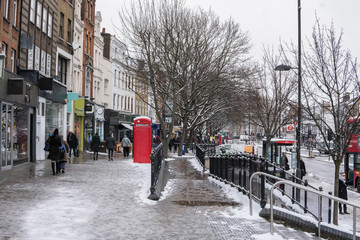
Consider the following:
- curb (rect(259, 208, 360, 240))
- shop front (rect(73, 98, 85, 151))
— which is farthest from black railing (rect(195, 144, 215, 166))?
curb (rect(259, 208, 360, 240))

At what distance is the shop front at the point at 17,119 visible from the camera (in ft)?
63.0

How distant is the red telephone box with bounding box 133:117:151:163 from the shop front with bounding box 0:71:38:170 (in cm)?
526

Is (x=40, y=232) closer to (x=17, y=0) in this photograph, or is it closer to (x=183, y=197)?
(x=183, y=197)

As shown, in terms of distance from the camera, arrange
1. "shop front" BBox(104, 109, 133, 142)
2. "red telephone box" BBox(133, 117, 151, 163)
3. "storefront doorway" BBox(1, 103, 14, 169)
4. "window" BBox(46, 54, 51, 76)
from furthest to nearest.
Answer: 1. "shop front" BBox(104, 109, 133, 142)
2. "window" BBox(46, 54, 51, 76)
3. "red telephone box" BBox(133, 117, 151, 163)
4. "storefront doorway" BBox(1, 103, 14, 169)

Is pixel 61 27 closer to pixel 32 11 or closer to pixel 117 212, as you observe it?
pixel 32 11

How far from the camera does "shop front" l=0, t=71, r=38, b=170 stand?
63.0 ft

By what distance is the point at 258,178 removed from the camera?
1131 centimetres

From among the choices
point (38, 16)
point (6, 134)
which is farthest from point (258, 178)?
point (38, 16)

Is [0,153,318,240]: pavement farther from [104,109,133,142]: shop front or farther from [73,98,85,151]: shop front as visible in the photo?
[104,109,133,142]: shop front

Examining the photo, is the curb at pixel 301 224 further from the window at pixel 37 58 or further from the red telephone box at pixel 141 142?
the window at pixel 37 58

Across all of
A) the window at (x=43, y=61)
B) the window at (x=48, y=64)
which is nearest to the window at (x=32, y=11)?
the window at (x=43, y=61)

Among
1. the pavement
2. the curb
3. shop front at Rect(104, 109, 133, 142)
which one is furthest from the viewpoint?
shop front at Rect(104, 109, 133, 142)

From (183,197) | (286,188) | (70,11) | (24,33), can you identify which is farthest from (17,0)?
(286,188)

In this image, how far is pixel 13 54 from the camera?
22266mm
